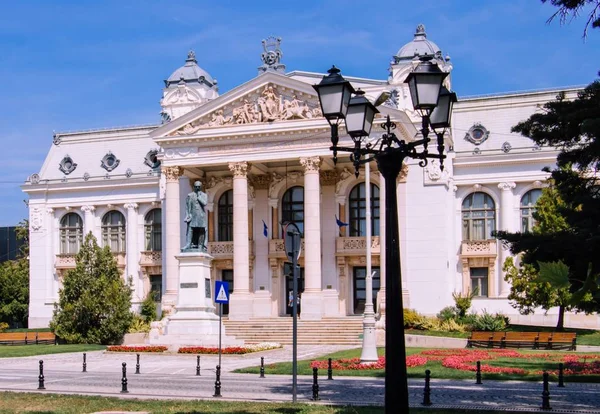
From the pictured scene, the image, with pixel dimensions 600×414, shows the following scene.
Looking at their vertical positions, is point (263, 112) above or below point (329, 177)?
above

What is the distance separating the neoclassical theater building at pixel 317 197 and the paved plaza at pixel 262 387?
22.2 m

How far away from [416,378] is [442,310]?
27796mm

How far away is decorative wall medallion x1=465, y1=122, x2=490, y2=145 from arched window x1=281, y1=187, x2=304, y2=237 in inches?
491

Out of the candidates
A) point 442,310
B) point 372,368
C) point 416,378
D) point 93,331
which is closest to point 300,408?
point 416,378

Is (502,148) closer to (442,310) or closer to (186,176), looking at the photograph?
(442,310)

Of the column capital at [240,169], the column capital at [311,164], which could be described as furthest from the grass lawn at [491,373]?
the column capital at [240,169]

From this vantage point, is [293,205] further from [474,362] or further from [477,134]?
[474,362]

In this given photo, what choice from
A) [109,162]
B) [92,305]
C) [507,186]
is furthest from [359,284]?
[109,162]

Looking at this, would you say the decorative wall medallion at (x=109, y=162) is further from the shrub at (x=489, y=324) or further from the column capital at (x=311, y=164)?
the shrub at (x=489, y=324)

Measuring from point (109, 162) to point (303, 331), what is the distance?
96.5 feet

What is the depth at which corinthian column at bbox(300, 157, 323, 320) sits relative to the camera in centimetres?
5284

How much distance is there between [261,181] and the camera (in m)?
60.8

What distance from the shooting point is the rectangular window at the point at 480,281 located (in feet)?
195

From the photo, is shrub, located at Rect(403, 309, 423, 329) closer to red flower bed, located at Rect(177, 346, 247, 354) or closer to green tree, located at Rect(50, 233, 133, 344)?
red flower bed, located at Rect(177, 346, 247, 354)
